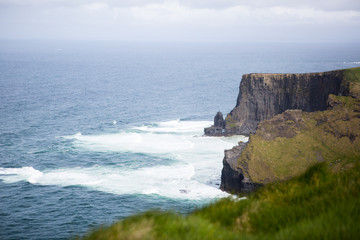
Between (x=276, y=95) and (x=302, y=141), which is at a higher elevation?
(x=276, y=95)

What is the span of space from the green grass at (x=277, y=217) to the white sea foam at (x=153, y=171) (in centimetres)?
4114

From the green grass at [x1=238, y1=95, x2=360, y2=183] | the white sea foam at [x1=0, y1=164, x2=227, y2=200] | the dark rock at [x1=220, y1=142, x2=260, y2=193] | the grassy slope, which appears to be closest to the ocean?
the white sea foam at [x1=0, y1=164, x2=227, y2=200]

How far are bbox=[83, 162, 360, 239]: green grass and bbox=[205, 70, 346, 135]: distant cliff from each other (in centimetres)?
6321

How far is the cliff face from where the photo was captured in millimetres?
72625

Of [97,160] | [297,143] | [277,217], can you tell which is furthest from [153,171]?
[277,217]

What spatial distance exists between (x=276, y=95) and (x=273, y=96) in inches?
29.0

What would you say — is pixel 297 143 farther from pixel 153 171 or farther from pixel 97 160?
pixel 97 160

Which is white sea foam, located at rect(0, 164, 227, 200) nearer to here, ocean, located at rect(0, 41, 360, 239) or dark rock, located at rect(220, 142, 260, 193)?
ocean, located at rect(0, 41, 360, 239)

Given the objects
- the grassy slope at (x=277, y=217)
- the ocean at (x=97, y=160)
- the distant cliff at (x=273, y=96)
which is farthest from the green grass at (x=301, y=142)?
the grassy slope at (x=277, y=217)

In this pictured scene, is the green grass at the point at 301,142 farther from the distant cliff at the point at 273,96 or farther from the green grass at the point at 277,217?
the green grass at the point at 277,217

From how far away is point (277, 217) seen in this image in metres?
9.12

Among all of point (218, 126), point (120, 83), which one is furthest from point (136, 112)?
point (120, 83)

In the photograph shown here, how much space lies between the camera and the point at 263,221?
9.08 meters

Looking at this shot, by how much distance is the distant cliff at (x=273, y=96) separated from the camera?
73.2 m
